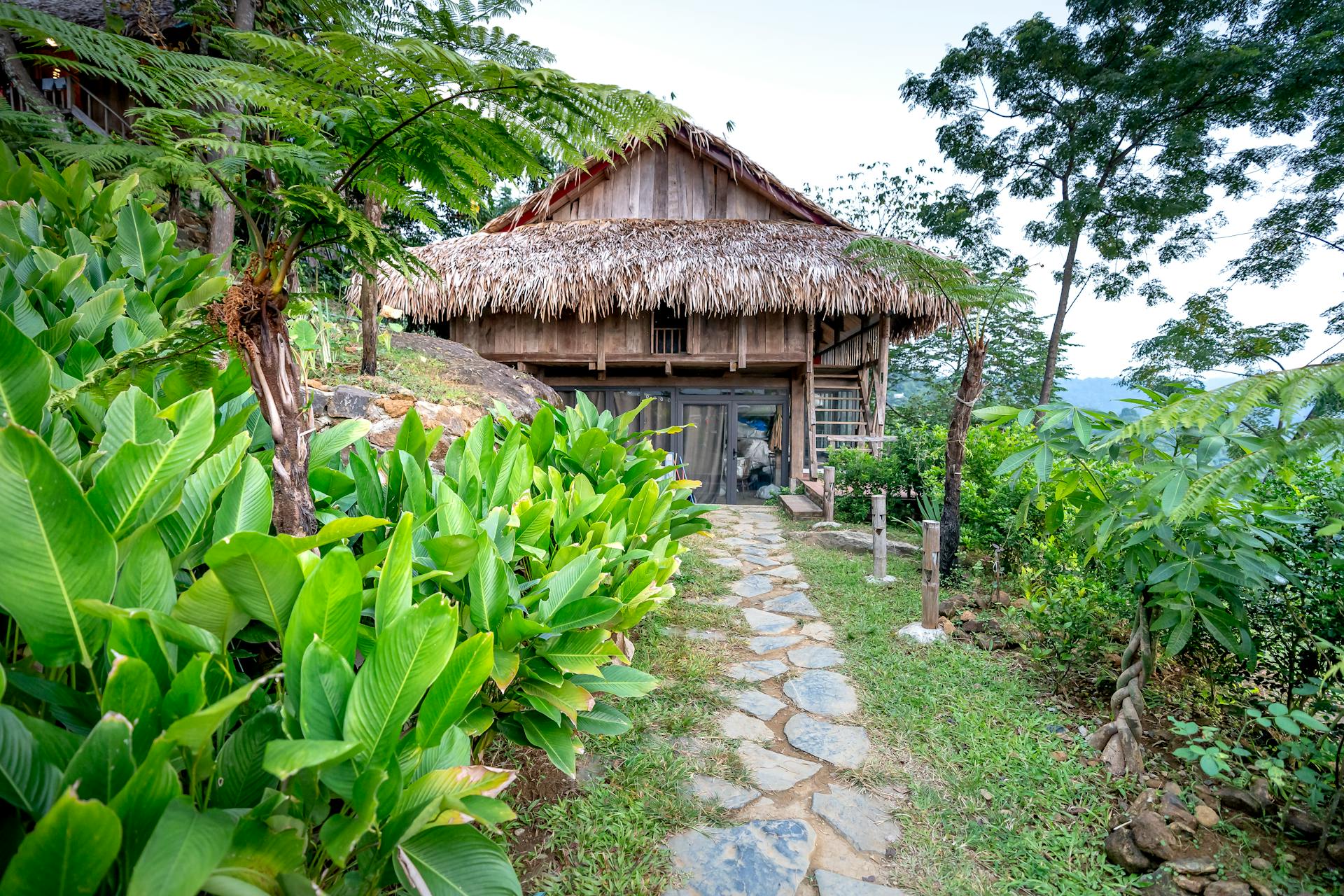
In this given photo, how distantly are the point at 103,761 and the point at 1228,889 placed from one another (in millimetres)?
2293

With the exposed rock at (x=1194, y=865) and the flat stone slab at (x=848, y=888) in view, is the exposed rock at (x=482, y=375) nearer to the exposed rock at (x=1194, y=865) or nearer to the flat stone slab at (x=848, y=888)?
the flat stone slab at (x=848, y=888)

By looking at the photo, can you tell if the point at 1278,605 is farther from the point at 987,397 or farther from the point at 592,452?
the point at 987,397

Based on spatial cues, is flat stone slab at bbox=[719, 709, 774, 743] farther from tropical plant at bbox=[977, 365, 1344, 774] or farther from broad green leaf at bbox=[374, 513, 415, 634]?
broad green leaf at bbox=[374, 513, 415, 634]

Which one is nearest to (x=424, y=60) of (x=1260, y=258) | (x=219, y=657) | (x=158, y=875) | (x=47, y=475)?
(x=47, y=475)

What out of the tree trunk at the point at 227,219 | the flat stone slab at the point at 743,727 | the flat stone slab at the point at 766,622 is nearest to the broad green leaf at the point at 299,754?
the flat stone slab at the point at 743,727

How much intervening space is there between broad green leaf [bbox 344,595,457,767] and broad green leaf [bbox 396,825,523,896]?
15 cm

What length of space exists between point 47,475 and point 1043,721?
2923mm

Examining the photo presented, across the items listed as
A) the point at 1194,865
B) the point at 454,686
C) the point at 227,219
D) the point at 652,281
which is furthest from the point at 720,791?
the point at 652,281

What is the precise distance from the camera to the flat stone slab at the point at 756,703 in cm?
242

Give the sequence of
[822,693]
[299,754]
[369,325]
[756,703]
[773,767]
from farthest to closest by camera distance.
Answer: [369,325]
[822,693]
[756,703]
[773,767]
[299,754]

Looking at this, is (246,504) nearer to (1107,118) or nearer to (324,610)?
(324,610)

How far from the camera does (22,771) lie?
550 millimetres

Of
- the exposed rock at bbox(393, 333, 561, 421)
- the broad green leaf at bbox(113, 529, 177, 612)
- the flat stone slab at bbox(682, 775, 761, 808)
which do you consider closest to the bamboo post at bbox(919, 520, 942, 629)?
the flat stone slab at bbox(682, 775, 761, 808)

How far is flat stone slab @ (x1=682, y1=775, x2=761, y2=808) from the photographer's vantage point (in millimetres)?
1807
